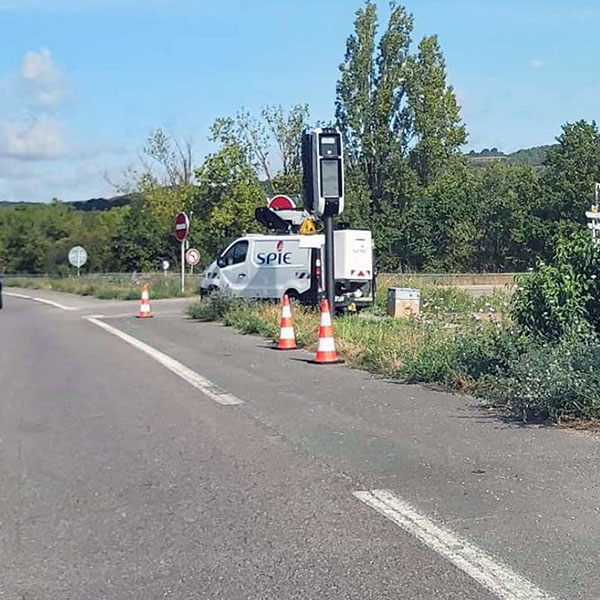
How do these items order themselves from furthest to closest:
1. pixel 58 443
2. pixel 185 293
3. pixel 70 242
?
pixel 70 242
pixel 185 293
pixel 58 443

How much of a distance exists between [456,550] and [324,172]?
13.1 metres

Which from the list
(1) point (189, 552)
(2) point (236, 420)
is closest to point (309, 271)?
(2) point (236, 420)

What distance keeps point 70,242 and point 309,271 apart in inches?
2134

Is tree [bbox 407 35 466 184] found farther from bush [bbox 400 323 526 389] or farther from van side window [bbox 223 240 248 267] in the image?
bush [bbox 400 323 526 389]

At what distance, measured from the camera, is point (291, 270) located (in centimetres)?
2611

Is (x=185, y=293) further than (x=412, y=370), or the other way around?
(x=185, y=293)

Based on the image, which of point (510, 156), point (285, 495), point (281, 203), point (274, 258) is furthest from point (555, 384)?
point (510, 156)

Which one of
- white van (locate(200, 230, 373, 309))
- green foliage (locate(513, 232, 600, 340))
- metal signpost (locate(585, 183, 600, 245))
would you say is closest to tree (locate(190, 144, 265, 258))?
white van (locate(200, 230, 373, 309))

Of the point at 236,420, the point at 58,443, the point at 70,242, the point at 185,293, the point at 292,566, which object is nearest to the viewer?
the point at 292,566

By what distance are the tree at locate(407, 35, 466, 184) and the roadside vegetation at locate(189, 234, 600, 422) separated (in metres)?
46.2

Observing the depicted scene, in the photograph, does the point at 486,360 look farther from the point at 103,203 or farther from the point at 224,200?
the point at 103,203

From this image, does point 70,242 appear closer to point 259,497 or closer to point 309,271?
point 309,271

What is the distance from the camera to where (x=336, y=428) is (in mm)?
9359

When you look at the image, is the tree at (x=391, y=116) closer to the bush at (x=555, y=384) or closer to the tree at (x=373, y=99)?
the tree at (x=373, y=99)
